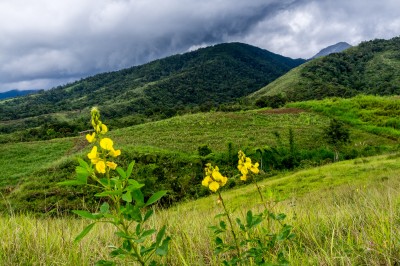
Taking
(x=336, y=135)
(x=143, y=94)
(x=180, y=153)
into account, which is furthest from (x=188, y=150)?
(x=143, y=94)

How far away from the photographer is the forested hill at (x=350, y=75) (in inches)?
2915

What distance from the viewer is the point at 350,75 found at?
9462cm

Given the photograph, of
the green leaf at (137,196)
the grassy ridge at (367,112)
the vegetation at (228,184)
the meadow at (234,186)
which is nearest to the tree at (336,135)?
the vegetation at (228,184)

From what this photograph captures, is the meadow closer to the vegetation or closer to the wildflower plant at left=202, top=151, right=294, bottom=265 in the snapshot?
the vegetation

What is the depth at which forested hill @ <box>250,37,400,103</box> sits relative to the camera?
74.0 m

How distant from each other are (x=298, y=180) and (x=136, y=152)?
12965 mm

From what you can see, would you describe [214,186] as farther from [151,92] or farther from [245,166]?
[151,92]

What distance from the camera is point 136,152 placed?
A: 84.1 ft

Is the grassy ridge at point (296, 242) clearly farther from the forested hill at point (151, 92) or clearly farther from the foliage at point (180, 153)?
the forested hill at point (151, 92)

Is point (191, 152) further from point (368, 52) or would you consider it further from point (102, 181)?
point (368, 52)

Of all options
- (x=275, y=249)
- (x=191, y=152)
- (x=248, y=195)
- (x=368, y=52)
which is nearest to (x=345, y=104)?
(x=191, y=152)

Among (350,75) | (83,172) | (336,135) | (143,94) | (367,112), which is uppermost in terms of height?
(143,94)

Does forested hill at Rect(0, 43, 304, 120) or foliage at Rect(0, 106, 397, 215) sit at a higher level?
forested hill at Rect(0, 43, 304, 120)

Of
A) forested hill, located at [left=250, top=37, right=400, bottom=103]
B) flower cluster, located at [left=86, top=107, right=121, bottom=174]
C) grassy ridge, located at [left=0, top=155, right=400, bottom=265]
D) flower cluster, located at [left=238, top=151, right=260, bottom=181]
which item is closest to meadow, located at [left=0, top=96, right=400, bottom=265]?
grassy ridge, located at [left=0, top=155, right=400, bottom=265]
